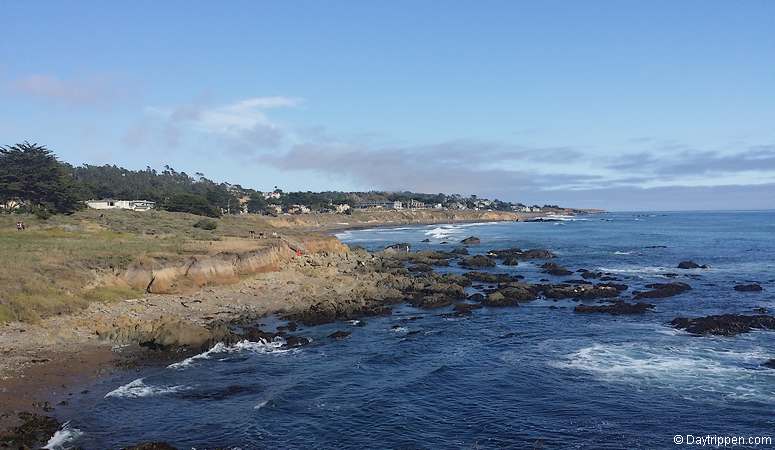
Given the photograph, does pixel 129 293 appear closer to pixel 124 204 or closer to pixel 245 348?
pixel 245 348

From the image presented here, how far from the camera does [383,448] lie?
16594mm

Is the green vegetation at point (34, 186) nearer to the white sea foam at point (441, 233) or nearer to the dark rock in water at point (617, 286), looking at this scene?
the dark rock in water at point (617, 286)

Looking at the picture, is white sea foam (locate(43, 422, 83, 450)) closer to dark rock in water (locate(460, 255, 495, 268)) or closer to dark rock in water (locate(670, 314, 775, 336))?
dark rock in water (locate(670, 314, 775, 336))

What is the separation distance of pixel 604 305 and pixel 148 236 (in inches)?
1618

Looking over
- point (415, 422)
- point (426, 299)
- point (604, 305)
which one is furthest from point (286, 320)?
point (604, 305)

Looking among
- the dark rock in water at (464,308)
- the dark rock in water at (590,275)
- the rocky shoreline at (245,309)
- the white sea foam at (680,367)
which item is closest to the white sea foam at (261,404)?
the rocky shoreline at (245,309)

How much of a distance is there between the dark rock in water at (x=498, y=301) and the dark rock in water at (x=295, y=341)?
15626mm

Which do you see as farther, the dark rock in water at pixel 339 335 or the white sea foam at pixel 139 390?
the dark rock in water at pixel 339 335

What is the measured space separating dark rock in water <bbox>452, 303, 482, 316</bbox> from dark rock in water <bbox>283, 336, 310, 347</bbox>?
474 inches

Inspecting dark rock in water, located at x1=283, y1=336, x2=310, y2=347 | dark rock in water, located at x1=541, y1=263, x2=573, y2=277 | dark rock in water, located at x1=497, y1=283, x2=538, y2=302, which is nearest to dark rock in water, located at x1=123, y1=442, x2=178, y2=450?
dark rock in water, located at x1=283, y1=336, x2=310, y2=347

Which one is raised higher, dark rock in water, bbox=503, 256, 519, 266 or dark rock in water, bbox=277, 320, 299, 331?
dark rock in water, bbox=503, 256, 519, 266

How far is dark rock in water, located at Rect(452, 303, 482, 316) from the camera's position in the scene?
3701 centimetres

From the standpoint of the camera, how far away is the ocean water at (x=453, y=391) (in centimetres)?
1734

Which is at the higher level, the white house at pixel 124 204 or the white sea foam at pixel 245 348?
the white house at pixel 124 204
